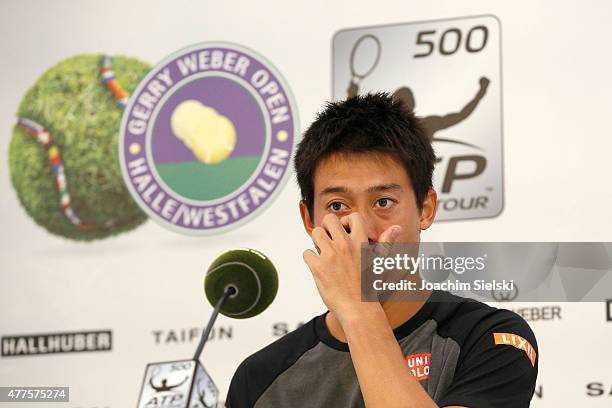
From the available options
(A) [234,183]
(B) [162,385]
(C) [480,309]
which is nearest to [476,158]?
(A) [234,183]

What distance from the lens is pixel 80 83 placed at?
9.39 feet

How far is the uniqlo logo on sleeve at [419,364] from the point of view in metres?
1.44

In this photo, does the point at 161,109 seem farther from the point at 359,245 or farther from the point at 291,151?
the point at 359,245

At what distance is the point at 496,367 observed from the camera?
1.35m

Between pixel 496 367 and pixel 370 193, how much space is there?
351mm

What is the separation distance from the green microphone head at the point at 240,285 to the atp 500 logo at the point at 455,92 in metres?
1.20

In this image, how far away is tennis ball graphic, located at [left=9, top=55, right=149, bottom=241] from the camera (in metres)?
2.77

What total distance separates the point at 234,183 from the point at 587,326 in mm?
1102

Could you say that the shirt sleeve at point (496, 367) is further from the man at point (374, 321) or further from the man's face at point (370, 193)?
the man's face at point (370, 193)

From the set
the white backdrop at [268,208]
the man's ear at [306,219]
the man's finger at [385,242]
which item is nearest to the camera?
the man's finger at [385,242]

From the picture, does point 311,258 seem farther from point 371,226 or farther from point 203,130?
point 203,130

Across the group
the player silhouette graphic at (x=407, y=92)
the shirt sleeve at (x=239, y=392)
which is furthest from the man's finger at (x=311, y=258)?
the player silhouette graphic at (x=407, y=92)

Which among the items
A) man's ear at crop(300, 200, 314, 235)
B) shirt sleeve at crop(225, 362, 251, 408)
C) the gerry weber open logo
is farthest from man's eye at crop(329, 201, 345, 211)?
the gerry weber open logo

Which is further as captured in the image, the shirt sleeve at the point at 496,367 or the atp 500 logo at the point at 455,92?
the atp 500 logo at the point at 455,92
